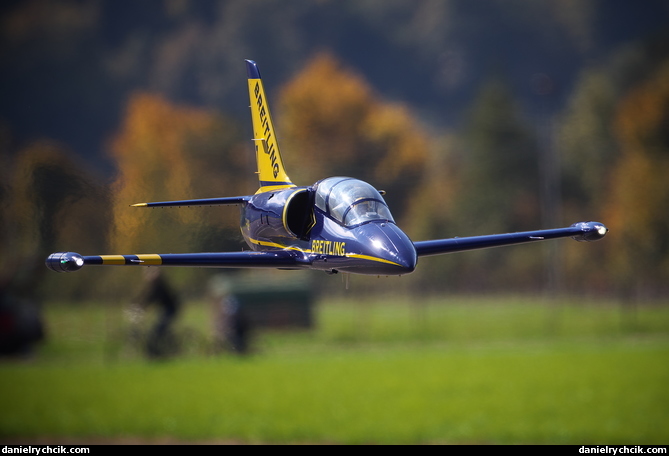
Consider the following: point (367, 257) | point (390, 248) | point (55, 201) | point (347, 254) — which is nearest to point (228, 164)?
point (55, 201)

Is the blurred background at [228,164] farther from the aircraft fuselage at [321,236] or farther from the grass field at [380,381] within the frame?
the grass field at [380,381]

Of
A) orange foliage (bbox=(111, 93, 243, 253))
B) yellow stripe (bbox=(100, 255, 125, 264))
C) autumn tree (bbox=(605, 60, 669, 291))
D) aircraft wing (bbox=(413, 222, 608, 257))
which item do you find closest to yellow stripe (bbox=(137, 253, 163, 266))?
yellow stripe (bbox=(100, 255, 125, 264))

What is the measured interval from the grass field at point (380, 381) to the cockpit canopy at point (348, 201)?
70.1m

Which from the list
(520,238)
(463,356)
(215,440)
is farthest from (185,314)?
(520,238)

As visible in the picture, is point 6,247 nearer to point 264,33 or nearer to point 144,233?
point 144,233

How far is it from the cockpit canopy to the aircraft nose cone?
0.60 ft

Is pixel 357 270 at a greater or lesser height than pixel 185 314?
lesser

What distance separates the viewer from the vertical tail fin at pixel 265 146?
12609 millimetres

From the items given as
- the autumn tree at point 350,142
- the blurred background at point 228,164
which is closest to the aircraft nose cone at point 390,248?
the blurred background at point 228,164

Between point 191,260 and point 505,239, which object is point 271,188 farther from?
point 505,239

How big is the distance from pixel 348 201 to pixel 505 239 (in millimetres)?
1917

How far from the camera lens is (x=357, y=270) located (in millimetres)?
11711

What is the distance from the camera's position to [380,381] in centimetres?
10950

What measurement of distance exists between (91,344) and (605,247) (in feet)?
169
